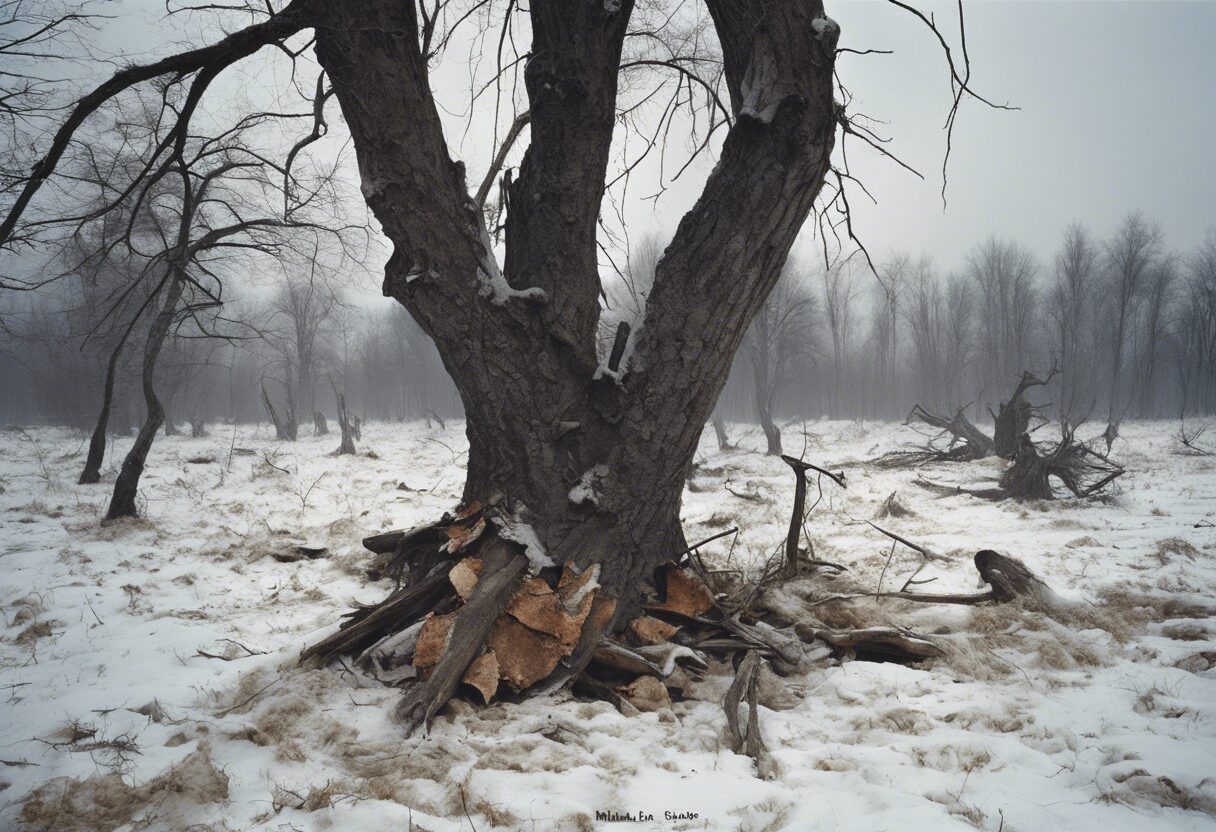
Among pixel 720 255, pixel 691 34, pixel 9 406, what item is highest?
pixel 691 34

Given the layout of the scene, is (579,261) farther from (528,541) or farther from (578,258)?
(528,541)

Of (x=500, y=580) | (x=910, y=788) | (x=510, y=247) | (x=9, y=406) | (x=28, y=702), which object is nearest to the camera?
Answer: (x=910, y=788)

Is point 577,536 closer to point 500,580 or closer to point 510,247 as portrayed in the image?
point 500,580

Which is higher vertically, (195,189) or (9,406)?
(195,189)

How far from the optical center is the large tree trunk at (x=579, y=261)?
109 inches

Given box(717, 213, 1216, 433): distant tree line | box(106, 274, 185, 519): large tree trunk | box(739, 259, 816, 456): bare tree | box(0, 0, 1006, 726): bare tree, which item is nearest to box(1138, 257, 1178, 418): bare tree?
box(717, 213, 1216, 433): distant tree line

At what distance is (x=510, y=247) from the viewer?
3424 mm

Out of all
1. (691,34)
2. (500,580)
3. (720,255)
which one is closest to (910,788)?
(500,580)

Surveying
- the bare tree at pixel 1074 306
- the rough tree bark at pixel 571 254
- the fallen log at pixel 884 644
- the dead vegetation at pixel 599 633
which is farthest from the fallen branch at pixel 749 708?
the bare tree at pixel 1074 306

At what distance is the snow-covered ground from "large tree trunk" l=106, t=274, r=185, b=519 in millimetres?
2583

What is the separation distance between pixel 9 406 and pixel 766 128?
6540 cm

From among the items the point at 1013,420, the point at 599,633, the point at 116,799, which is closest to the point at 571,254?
the point at 599,633

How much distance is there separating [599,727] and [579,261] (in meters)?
2.39

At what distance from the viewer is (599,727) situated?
2271 millimetres
